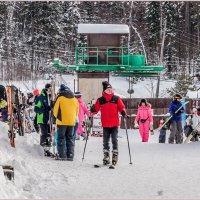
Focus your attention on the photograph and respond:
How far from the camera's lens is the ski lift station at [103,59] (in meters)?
27.2

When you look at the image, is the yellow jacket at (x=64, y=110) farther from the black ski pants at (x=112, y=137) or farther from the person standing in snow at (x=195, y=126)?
the person standing in snow at (x=195, y=126)

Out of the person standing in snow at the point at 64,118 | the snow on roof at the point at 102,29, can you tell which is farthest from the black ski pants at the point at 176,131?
the snow on roof at the point at 102,29

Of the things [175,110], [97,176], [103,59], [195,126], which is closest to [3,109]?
[175,110]

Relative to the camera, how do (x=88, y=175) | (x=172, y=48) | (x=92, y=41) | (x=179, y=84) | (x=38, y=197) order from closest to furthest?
(x=38, y=197)
(x=88, y=175)
(x=92, y=41)
(x=179, y=84)
(x=172, y=48)

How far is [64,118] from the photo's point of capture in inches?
404

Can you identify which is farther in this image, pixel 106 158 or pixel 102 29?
pixel 102 29

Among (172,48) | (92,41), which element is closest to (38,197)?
(92,41)

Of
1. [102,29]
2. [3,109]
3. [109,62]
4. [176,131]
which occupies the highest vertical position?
[102,29]

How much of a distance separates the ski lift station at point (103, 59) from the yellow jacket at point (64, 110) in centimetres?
1683

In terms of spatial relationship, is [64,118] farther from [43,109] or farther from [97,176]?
[97,176]

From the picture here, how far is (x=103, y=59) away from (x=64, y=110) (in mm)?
17890

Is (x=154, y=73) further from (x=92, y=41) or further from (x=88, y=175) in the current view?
(x=88, y=175)

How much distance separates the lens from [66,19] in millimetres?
53656

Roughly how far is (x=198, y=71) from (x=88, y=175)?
44.8 meters
